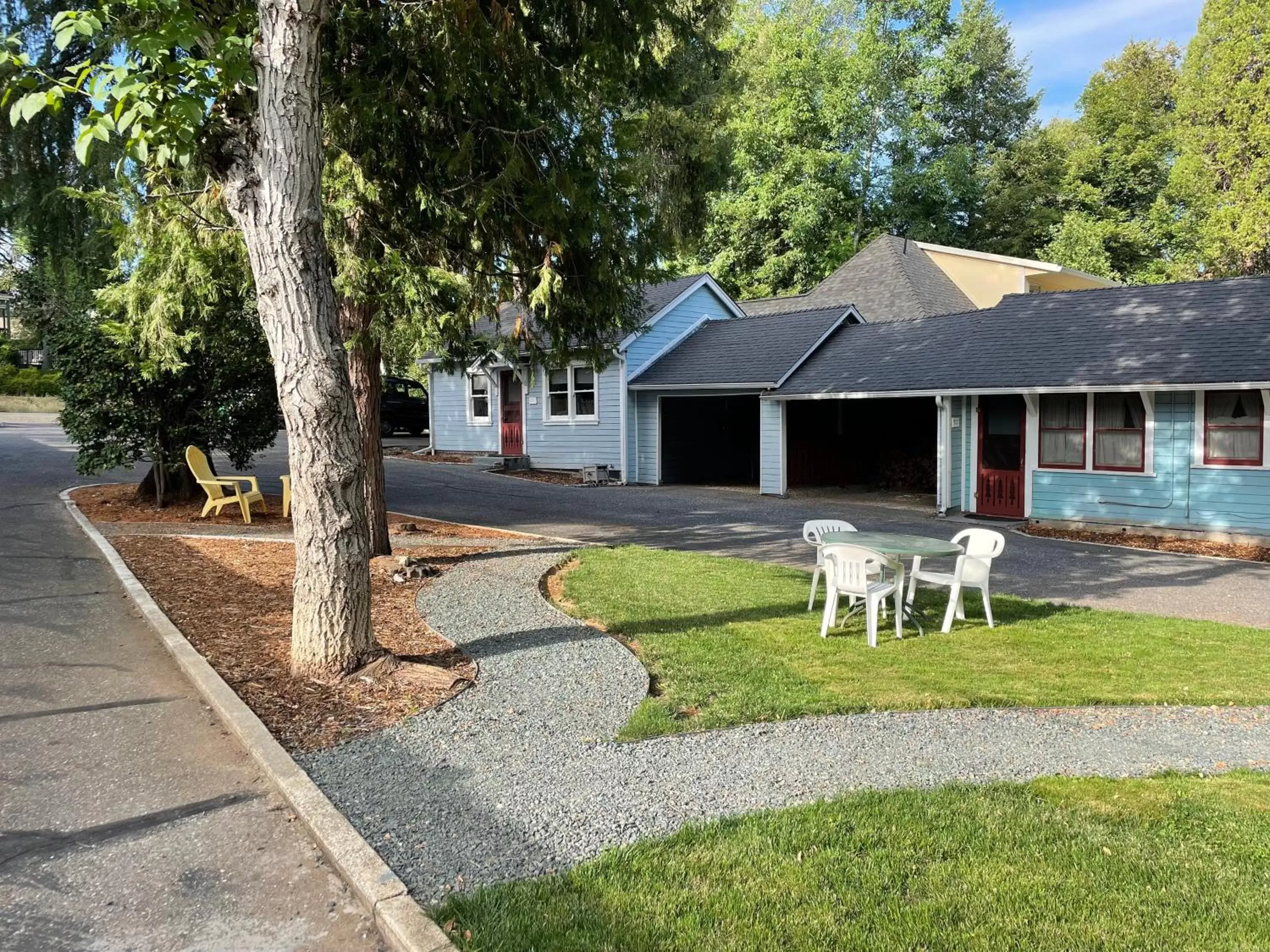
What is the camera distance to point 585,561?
11.2 metres

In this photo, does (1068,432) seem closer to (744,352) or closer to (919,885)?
(744,352)

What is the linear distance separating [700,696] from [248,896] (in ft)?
10.1

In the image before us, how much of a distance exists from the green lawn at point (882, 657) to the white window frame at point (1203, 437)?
21.2 ft

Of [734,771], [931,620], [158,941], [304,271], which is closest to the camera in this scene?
[158,941]

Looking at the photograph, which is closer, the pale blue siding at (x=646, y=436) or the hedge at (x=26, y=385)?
the pale blue siding at (x=646, y=436)

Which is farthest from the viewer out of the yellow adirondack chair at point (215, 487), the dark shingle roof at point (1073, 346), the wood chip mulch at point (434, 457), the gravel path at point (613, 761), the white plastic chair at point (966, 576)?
the wood chip mulch at point (434, 457)

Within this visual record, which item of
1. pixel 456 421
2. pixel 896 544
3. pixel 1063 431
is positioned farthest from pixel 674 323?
pixel 896 544

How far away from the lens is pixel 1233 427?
1395 centimetres

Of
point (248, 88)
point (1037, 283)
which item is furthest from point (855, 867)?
point (1037, 283)

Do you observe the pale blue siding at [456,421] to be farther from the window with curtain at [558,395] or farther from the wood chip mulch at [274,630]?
the wood chip mulch at [274,630]

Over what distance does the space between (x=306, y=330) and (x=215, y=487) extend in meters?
8.97

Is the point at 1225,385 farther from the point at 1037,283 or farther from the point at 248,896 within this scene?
the point at 1037,283

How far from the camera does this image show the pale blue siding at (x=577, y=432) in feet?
75.8

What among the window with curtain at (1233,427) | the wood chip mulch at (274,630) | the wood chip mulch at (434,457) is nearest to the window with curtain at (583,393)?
the wood chip mulch at (434,457)
